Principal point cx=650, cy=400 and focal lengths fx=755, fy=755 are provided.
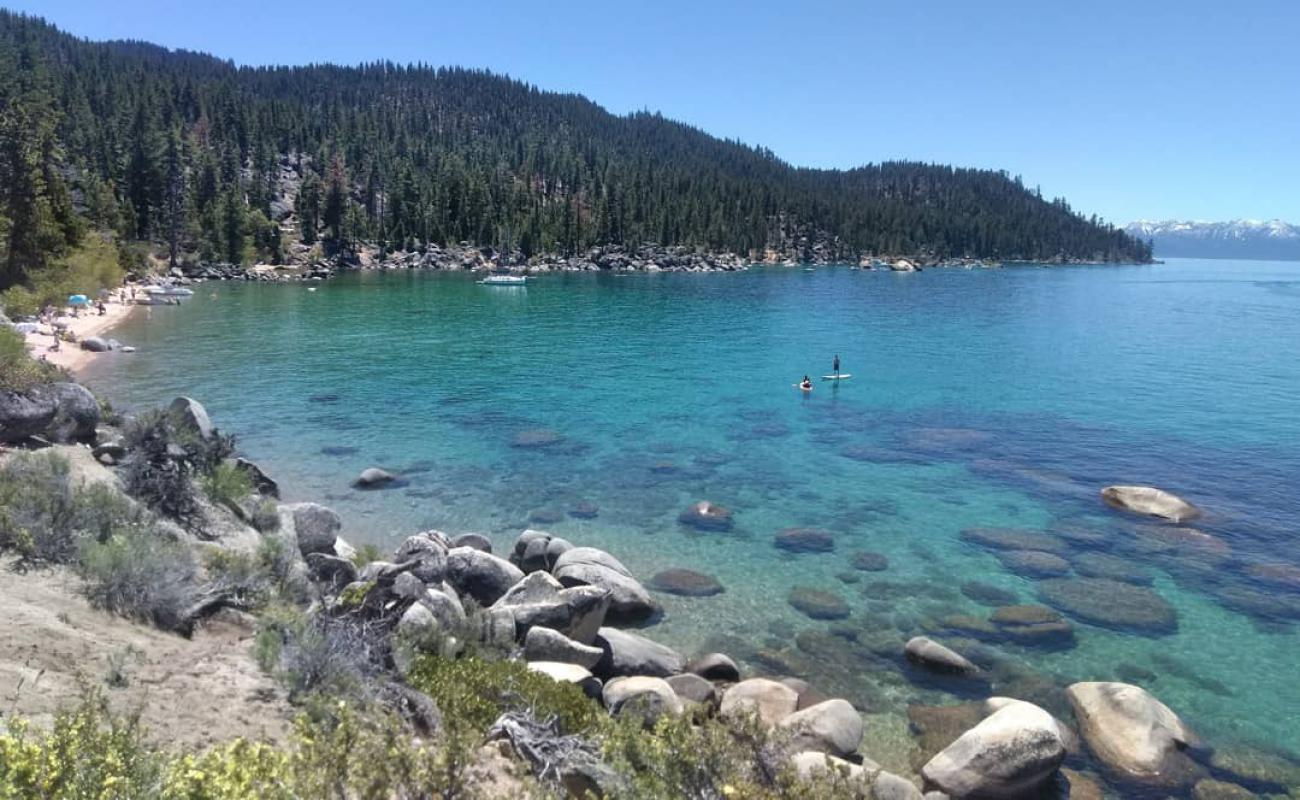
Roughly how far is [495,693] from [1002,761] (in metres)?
8.37

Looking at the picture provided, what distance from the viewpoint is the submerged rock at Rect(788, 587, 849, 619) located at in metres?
19.1

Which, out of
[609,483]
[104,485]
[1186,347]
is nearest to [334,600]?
[104,485]

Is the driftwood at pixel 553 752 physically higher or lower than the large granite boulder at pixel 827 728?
higher

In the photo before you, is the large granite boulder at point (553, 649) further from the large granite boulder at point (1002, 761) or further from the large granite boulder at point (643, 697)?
the large granite boulder at point (1002, 761)

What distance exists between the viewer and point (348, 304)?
284 ft

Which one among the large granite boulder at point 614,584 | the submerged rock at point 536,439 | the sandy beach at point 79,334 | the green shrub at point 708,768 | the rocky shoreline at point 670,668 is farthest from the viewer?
the sandy beach at point 79,334

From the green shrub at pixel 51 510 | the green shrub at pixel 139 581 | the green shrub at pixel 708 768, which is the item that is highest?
the green shrub at pixel 51 510

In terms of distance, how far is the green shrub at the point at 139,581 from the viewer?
11.3m

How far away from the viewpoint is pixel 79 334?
52.2 meters

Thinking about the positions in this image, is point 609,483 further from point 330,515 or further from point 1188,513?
point 1188,513

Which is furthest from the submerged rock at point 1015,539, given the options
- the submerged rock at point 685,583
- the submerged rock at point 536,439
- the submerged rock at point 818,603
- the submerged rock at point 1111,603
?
the submerged rock at point 536,439

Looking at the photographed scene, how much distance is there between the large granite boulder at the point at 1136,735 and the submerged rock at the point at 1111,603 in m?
4.21

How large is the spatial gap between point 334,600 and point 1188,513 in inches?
1040

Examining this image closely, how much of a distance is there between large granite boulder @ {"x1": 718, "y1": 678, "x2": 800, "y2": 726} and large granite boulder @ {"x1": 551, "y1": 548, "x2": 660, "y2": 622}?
3.80 metres
